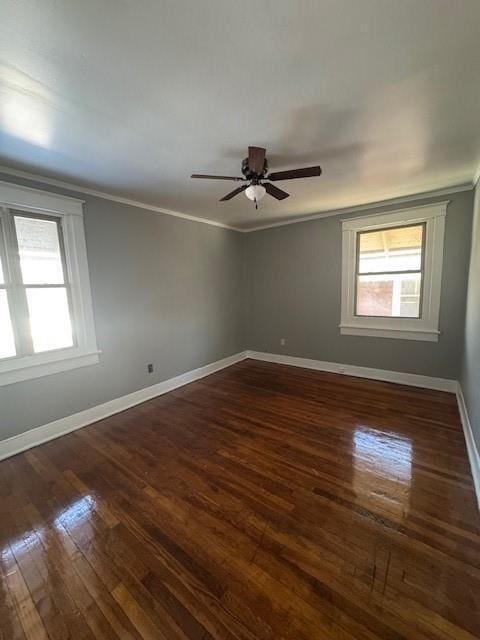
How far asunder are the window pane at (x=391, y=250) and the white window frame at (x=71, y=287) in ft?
12.4

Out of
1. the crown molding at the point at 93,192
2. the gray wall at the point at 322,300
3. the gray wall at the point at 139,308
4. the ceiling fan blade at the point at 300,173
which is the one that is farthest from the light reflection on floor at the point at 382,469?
the crown molding at the point at 93,192

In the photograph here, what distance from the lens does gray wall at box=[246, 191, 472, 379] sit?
10.9ft

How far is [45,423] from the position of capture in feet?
8.63

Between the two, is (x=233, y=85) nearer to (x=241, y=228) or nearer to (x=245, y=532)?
(x=245, y=532)

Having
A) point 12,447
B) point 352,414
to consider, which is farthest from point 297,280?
point 12,447

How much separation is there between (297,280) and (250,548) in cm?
383

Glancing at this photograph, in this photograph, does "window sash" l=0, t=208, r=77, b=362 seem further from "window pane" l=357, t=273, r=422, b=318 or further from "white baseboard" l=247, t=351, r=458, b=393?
"window pane" l=357, t=273, r=422, b=318

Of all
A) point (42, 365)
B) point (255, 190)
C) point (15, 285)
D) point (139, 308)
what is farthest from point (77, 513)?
point (255, 190)

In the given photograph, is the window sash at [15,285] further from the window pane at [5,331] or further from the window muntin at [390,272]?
the window muntin at [390,272]

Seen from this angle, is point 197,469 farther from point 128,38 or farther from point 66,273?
point 128,38

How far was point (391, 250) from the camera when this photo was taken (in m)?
3.78

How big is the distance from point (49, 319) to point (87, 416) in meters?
1.15

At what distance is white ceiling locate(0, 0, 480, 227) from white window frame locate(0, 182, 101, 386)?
27 centimetres

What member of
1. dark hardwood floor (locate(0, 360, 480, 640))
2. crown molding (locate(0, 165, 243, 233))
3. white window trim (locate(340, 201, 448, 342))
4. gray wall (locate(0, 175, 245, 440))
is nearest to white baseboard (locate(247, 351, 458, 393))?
white window trim (locate(340, 201, 448, 342))
